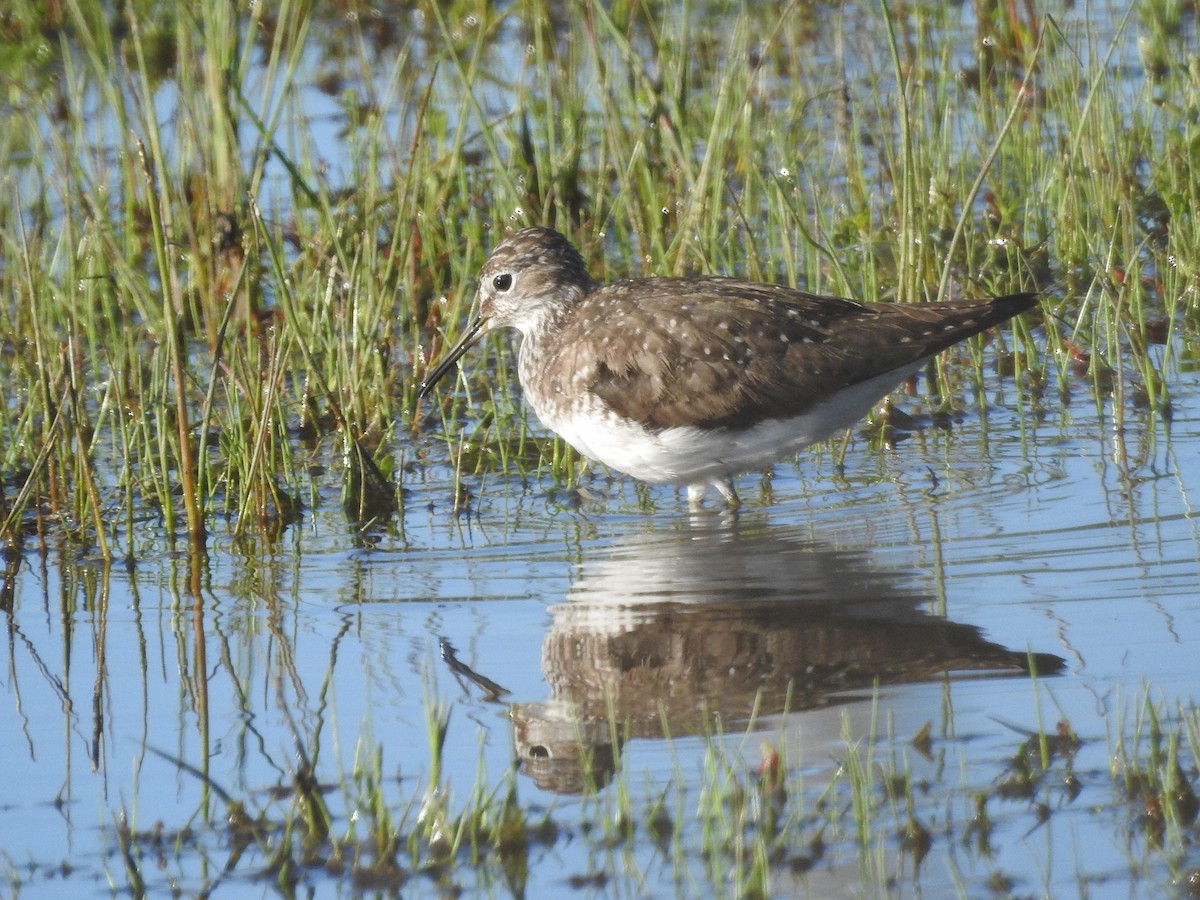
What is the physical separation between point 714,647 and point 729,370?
190cm

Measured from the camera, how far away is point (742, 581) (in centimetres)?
614

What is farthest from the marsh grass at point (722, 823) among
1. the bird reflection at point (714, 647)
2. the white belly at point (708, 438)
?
the white belly at point (708, 438)

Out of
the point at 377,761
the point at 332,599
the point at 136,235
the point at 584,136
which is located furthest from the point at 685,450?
the point at 136,235

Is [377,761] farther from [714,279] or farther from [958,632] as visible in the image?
[714,279]

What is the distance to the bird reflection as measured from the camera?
486 cm

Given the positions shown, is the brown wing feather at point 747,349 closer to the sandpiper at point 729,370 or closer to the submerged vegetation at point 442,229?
the sandpiper at point 729,370

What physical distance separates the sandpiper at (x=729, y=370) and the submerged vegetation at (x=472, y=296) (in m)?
0.51

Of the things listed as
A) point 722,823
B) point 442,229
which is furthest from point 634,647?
point 442,229

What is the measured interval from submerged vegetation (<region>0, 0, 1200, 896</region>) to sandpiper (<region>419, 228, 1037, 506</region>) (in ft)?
1.66

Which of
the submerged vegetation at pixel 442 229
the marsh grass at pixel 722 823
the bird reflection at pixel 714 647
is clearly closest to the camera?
the marsh grass at pixel 722 823

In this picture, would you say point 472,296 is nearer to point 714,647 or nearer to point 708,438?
point 708,438

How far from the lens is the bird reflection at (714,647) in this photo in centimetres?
486

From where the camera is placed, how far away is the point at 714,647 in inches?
213

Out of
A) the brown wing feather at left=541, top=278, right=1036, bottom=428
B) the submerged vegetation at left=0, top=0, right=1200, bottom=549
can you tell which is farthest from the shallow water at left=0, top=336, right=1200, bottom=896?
the submerged vegetation at left=0, top=0, right=1200, bottom=549
